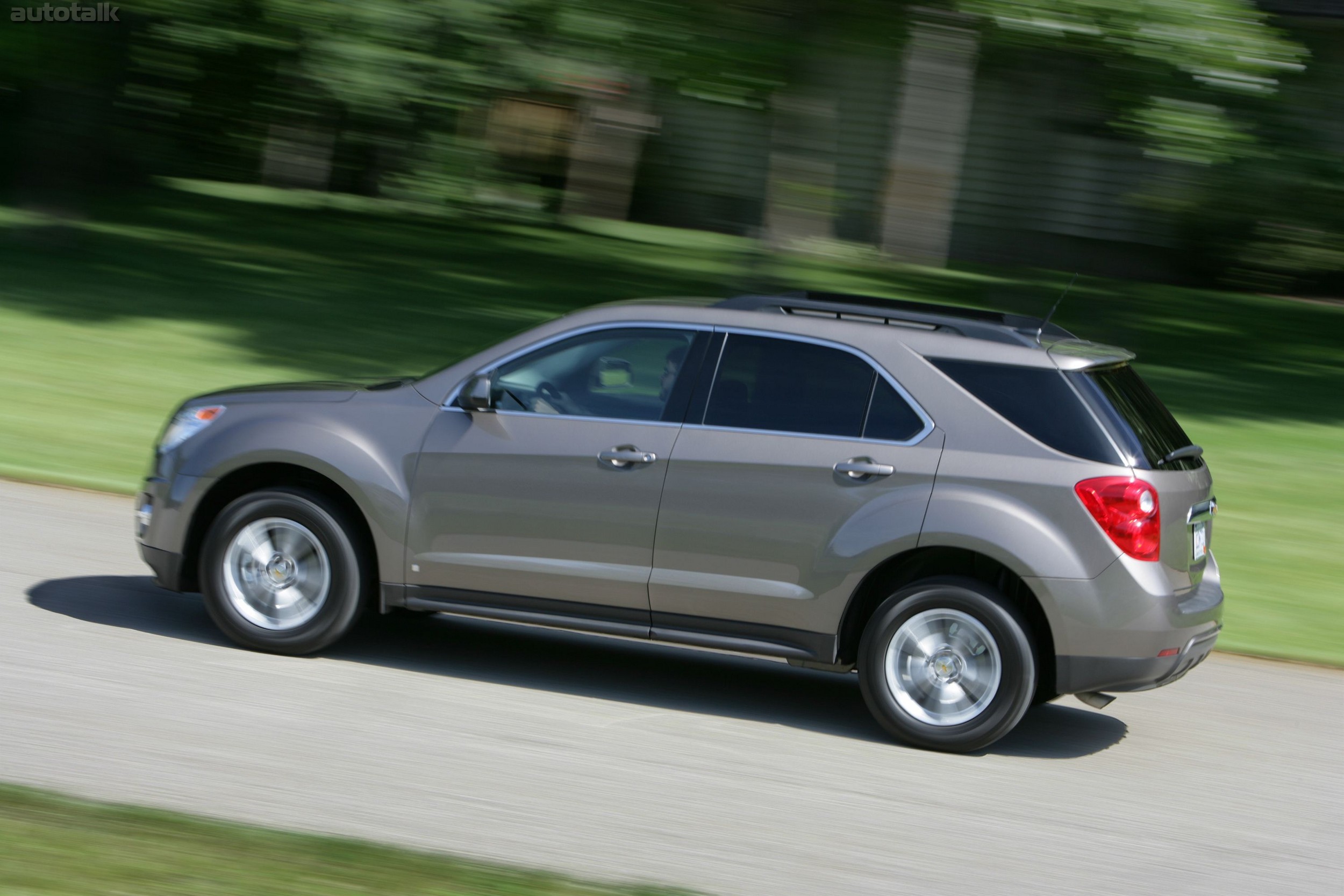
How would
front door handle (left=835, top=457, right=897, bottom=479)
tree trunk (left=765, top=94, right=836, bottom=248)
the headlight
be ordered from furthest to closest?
tree trunk (left=765, top=94, right=836, bottom=248), the headlight, front door handle (left=835, top=457, right=897, bottom=479)

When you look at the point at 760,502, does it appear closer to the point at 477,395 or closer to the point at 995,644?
the point at 995,644

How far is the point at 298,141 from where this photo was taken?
28891 mm

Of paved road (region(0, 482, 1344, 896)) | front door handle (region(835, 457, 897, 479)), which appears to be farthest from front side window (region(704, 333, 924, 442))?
paved road (region(0, 482, 1344, 896))

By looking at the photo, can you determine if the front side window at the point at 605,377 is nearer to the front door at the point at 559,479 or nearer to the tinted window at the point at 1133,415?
the front door at the point at 559,479

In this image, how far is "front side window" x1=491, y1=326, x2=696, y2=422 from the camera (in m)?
6.69

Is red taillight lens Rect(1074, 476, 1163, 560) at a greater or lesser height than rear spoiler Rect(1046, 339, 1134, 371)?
lesser

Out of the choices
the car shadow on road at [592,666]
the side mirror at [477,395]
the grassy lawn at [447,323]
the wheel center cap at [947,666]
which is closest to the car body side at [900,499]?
the side mirror at [477,395]

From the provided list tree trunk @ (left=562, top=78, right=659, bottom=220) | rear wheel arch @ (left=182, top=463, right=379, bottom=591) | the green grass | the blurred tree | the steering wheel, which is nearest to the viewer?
the green grass

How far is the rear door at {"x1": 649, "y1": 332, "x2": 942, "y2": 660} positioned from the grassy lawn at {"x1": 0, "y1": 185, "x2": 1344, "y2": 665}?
3154 mm

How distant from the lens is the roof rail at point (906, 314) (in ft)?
21.5

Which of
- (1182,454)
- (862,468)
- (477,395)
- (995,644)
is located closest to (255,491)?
(477,395)

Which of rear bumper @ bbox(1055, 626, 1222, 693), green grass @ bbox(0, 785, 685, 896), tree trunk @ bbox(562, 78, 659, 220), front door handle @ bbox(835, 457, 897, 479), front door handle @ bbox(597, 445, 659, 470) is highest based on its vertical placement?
tree trunk @ bbox(562, 78, 659, 220)

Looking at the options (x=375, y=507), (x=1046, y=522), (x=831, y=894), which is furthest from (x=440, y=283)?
(x=831, y=894)

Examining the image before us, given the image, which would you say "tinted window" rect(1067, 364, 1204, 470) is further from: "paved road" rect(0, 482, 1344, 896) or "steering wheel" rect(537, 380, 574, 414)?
"steering wheel" rect(537, 380, 574, 414)
